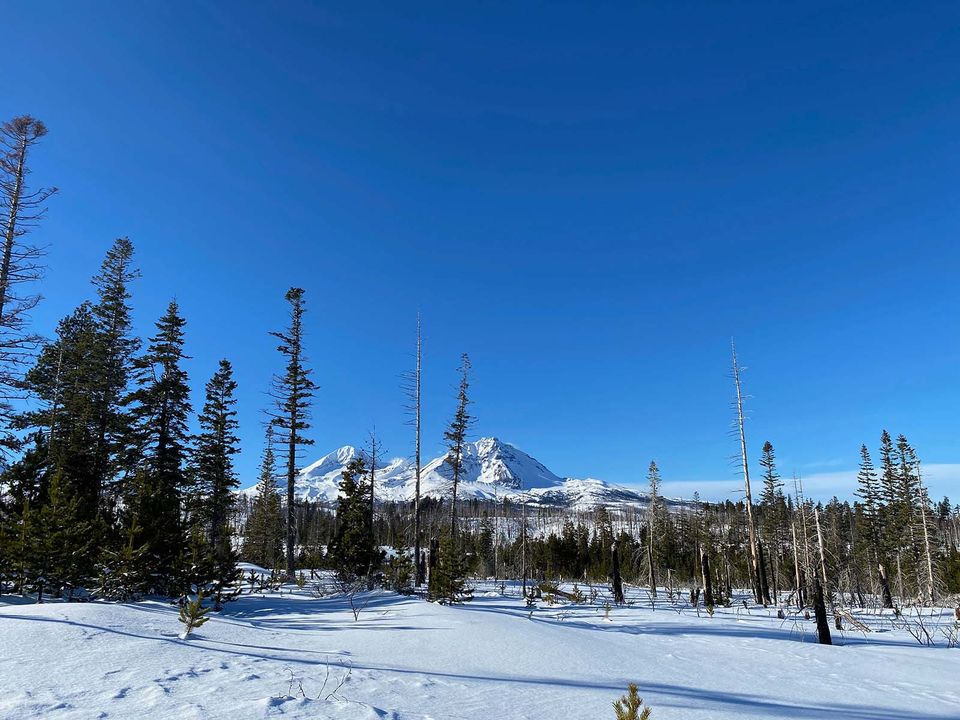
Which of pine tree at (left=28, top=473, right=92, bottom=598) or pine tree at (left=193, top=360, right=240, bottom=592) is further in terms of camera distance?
pine tree at (left=193, top=360, right=240, bottom=592)

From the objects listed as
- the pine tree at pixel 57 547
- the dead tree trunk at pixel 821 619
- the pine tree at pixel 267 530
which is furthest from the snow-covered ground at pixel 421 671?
the pine tree at pixel 267 530

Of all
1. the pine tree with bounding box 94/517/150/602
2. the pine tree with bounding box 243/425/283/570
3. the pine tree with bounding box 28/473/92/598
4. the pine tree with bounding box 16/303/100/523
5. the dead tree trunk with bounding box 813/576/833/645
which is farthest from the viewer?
the pine tree with bounding box 243/425/283/570

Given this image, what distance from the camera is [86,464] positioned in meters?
22.7

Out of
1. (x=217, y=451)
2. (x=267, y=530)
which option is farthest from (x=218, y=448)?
(x=267, y=530)

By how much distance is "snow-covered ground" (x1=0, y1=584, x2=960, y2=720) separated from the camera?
4773 millimetres

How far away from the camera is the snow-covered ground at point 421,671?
4.77 m

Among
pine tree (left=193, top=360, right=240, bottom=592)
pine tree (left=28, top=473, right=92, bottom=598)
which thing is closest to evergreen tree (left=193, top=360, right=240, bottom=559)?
pine tree (left=193, top=360, right=240, bottom=592)

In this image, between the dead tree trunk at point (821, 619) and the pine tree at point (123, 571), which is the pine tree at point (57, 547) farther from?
the dead tree trunk at point (821, 619)

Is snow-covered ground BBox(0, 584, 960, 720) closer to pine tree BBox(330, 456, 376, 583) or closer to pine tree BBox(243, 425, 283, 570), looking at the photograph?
pine tree BBox(330, 456, 376, 583)

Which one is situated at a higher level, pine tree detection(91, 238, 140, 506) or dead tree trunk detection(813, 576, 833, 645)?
pine tree detection(91, 238, 140, 506)

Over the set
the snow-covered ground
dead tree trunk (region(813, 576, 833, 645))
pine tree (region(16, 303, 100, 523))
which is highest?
pine tree (region(16, 303, 100, 523))

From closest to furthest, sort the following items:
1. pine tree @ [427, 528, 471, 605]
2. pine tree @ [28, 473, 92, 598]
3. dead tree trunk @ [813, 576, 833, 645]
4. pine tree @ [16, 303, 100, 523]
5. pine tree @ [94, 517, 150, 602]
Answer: pine tree @ [28, 473, 92, 598]
dead tree trunk @ [813, 576, 833, 645]
pine tree @ [94, 517, 150, 602]
pine tree @ [427, 528, 471, 605]
pine tree @ [16, 303, 100, 523]

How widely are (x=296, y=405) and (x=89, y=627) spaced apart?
21538 millimetres

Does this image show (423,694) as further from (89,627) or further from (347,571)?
(347,571)
